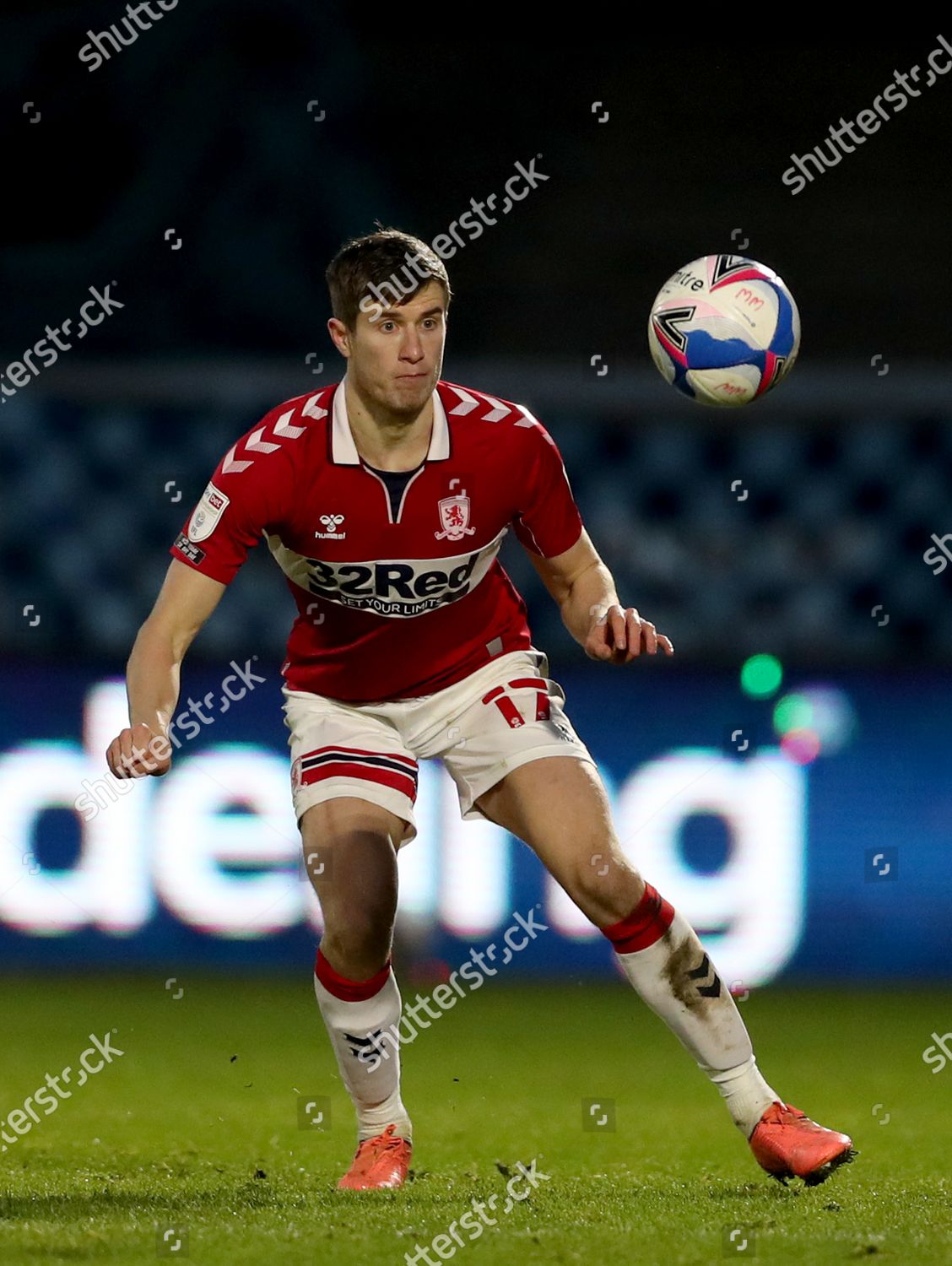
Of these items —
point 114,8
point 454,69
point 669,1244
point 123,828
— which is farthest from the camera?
point 454,69

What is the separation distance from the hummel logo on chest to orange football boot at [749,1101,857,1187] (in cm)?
157

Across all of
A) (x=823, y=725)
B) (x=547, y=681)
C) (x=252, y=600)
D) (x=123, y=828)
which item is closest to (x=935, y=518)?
(x=823, y=725)

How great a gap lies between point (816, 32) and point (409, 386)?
8.94 metres

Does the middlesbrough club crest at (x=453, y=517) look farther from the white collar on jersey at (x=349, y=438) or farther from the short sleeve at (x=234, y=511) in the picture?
the short sleeve at (x=234, y=511)

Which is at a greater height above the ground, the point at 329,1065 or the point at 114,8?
the point at 114,8

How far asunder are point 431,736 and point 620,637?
754 millimetres

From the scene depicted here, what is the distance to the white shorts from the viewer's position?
4.65 meters

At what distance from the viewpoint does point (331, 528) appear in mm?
4559

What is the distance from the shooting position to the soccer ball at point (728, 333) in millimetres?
4871

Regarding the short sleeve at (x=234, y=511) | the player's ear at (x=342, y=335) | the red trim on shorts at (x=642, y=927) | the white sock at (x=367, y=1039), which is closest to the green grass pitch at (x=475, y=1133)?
the white sock at (x=367, y=1039)

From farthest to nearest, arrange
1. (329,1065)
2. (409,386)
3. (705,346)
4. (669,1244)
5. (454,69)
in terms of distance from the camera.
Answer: (454,69)
(329,1065)
(705,346)
(409,386)
(669,1244)

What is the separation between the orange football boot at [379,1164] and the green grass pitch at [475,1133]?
8cm

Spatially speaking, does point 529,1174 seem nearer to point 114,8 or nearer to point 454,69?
point 114,8

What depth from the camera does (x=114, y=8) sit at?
1079cm
